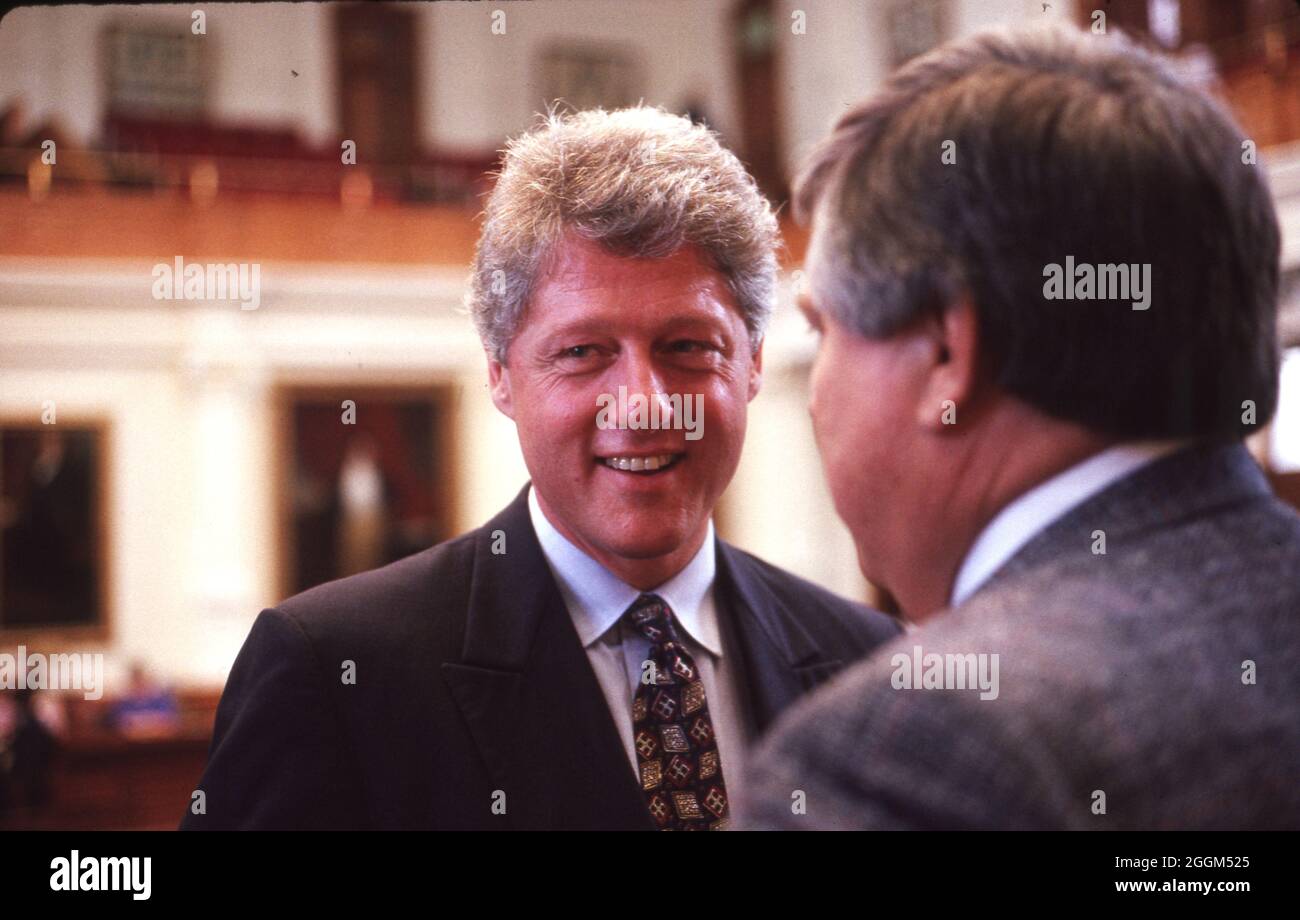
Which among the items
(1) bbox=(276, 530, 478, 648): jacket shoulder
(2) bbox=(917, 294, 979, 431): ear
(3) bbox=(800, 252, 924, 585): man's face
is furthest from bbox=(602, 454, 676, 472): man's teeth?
(2) bbox=(917, 294, 979, 431): ear

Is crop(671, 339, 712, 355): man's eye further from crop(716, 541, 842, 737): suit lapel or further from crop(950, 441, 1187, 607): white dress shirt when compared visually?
crop(950, 441, 1187, 607): white dress shirt

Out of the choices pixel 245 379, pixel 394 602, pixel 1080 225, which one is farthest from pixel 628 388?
pixel 245 379

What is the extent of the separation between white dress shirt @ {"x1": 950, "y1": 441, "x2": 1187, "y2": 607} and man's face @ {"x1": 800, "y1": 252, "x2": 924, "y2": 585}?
3.3 inches

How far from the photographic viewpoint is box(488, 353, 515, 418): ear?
1559 millimetres

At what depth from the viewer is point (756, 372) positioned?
5.32 ft

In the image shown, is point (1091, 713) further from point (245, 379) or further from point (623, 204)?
point (245, 379)

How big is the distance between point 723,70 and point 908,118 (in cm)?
1060

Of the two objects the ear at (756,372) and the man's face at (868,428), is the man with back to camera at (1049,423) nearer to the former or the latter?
the man's face at (868,428)

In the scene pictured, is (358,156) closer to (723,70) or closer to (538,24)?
(538,24)

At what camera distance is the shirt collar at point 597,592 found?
153 cm

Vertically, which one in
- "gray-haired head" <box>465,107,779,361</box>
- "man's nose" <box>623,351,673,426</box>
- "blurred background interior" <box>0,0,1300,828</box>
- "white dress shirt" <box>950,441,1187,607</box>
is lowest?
"white dress shirt" <box>950,441,1187,607</box>

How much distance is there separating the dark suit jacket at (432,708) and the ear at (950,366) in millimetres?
574

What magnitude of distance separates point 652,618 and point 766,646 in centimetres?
16

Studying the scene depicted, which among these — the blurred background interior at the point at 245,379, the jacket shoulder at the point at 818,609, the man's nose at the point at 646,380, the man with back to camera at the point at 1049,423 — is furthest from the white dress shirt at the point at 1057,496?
the blurred background interior at the point at 245,379
